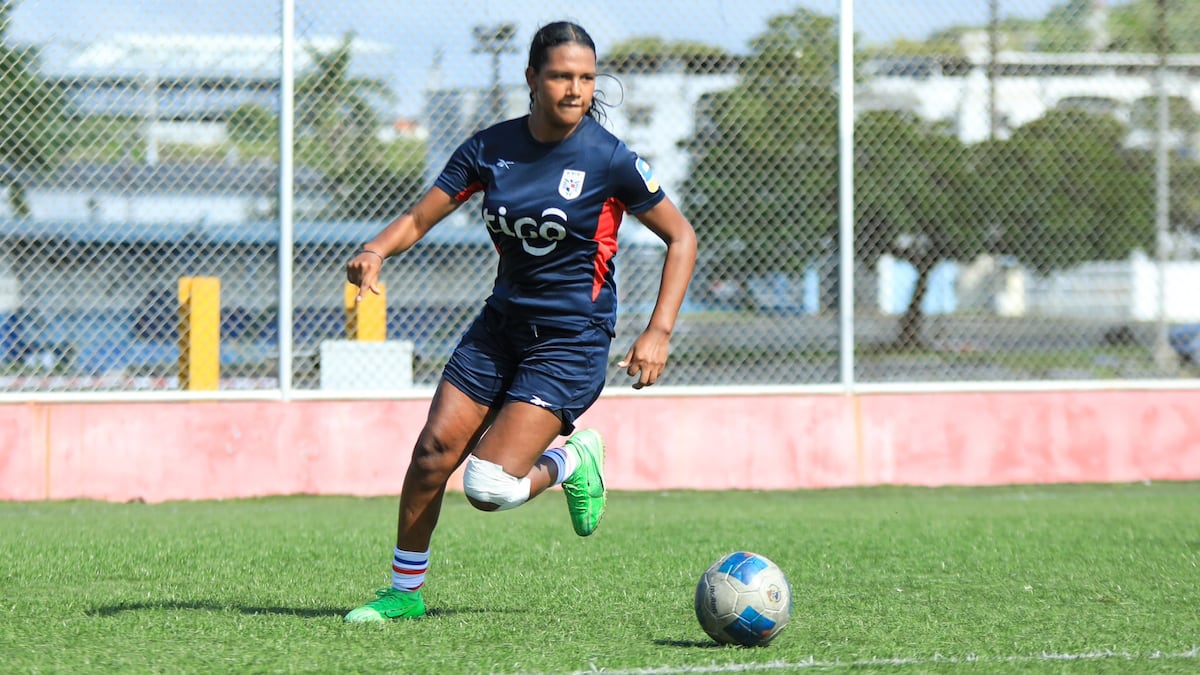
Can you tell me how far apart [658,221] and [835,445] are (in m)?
5.85

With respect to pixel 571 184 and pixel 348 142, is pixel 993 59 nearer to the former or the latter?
pixel 348 142

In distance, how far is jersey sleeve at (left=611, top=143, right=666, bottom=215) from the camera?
4988 mm

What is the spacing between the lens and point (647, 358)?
4812mm

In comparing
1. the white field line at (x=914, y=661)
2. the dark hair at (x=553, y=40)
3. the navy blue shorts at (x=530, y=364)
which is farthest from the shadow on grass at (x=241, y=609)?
the dark hair at (x=553, y=40)

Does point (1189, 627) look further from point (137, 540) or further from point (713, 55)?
point (713, 55)

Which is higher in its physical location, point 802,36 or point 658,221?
point 802,36

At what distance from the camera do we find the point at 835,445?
10.6m

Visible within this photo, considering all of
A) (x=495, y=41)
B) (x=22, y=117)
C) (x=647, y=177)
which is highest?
(x=495, y=41)

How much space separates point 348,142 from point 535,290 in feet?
18.6

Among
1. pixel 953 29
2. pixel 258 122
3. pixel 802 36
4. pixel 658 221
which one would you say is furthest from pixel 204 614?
pixel 953 29

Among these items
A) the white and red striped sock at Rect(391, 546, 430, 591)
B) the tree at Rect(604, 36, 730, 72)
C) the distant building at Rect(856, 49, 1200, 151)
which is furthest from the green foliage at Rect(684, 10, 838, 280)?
the white and red striped sock at Rect(391, 546, 430, 591)

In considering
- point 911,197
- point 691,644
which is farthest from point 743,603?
point 911,197

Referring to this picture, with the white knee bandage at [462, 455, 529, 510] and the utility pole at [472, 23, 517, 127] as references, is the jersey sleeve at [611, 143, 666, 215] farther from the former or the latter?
the utility pole at [472, 23, 517, 127]

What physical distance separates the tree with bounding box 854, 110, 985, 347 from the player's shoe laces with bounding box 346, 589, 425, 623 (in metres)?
6.60
